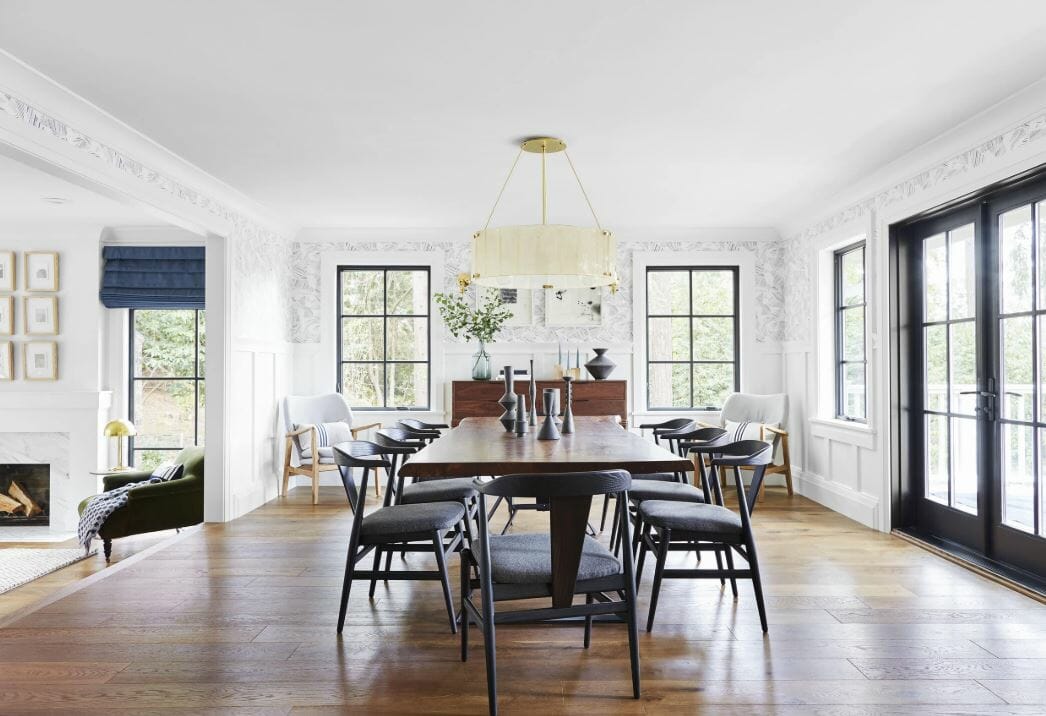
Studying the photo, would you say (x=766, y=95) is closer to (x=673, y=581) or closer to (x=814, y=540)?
(x=673, y=581)

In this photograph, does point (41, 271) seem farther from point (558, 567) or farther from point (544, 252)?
point (558, 567)

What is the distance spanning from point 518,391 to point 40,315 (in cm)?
442

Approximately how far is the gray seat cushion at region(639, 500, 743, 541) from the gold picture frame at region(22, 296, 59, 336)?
6.00m

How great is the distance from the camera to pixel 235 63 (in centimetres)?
318

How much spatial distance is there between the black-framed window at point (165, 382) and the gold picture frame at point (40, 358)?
0.63 meters

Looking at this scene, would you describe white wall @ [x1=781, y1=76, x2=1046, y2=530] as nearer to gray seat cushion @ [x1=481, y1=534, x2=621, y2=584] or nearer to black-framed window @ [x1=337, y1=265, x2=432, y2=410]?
gray seat cushion @ [x1=481, y1=534, x2=621, y2=584]

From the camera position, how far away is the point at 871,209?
206 inches

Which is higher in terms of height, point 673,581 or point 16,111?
point 16,111

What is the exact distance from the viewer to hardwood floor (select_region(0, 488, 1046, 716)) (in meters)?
2.48

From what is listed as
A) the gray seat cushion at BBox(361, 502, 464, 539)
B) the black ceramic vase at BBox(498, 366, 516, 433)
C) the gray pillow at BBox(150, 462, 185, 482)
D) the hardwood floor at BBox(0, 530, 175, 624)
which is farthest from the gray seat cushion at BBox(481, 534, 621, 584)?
the gray pillow at BBox(150, 462, 185, 482)

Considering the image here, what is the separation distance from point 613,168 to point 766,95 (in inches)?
56.8

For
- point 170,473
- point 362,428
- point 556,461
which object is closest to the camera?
point 556,461

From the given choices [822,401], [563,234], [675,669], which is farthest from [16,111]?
[822,401]

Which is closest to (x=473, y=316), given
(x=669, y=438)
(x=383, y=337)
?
(x=383, y=337)
